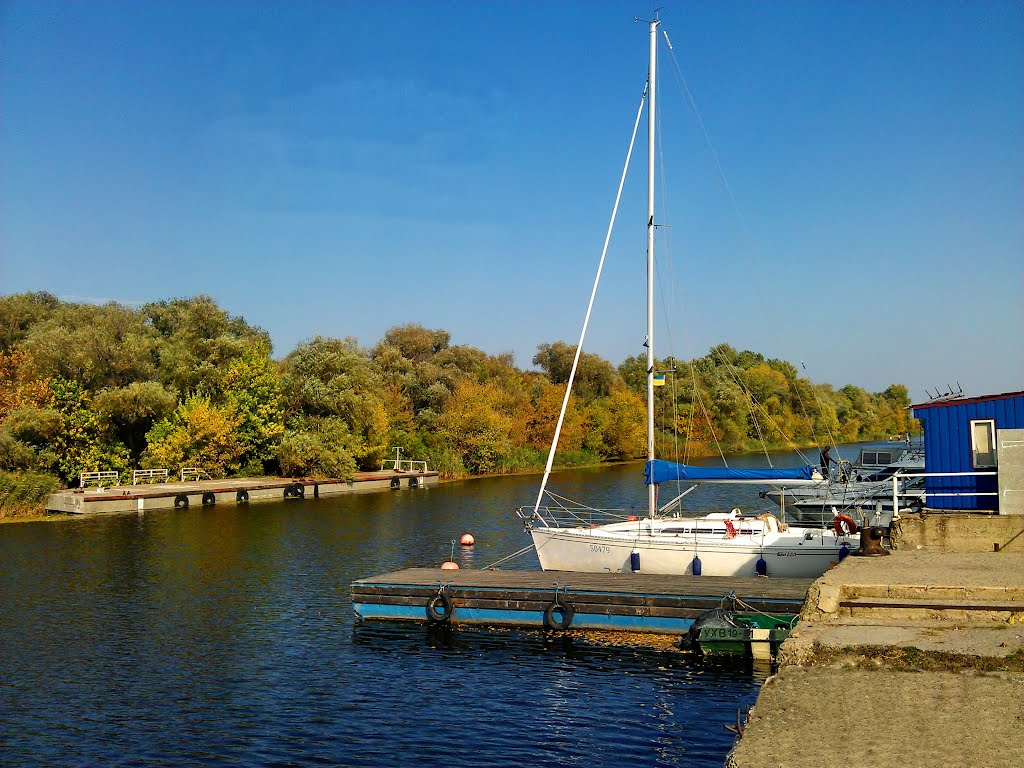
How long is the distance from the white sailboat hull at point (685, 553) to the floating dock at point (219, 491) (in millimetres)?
33535

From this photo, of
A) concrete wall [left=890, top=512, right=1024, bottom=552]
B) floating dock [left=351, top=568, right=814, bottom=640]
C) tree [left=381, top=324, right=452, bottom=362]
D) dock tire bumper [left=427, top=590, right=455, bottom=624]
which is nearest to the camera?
concrete wall [left=890, top=512, right=1024, bottom=552]

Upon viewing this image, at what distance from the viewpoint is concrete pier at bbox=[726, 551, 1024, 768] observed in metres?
10.1

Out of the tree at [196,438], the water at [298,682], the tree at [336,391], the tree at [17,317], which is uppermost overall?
the tree at [17,317]

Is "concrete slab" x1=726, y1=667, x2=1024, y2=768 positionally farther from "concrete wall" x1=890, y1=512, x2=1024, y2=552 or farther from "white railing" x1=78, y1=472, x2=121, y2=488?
"white railing" x1=78, y1=472, x2=121, y2=488

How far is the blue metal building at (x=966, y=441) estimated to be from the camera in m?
24.5

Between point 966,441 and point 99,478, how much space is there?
174 ft

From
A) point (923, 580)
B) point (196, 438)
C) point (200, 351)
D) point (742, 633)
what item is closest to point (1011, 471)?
point (923, 580)

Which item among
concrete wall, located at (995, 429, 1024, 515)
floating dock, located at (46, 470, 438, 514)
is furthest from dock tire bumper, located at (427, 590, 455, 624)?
floating dock, located at (46, 470, 438, 514)

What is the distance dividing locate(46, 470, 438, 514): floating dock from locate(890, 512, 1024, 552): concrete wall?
4499 cm

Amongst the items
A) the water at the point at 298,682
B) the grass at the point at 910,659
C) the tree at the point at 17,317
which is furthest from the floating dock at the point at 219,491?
the grass at the point at 910,659

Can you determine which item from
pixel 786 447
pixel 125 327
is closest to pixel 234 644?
pixel 125 327

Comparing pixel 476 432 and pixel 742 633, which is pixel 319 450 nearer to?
pixel 476 432

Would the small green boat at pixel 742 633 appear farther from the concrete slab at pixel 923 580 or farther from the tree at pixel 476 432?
the tree at pixel 476 432

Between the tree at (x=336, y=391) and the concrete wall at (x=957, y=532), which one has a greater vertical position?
the tree at (x=336, y=391)
